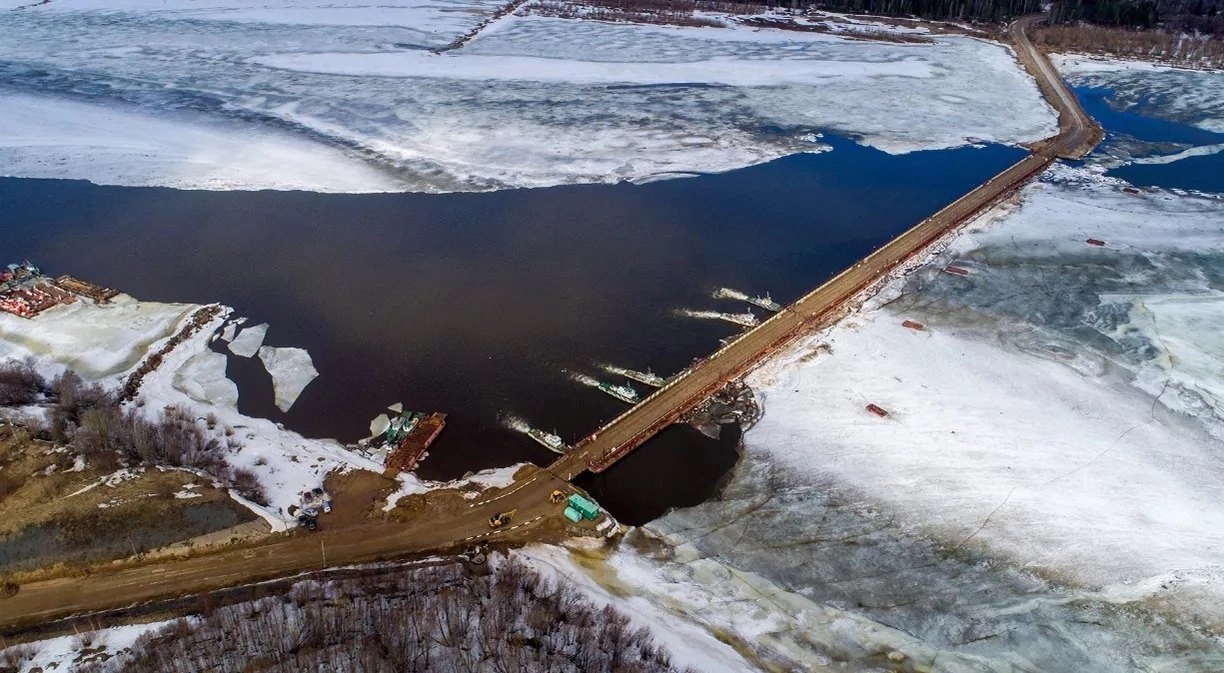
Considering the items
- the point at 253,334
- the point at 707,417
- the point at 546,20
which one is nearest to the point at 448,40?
the point at 546,20

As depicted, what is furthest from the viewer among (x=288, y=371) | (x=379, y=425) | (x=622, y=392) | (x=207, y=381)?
(x=288, y=371)

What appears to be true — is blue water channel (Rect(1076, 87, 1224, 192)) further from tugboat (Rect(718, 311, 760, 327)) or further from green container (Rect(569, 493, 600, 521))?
green container (Rect(569, 493, 600, 521))

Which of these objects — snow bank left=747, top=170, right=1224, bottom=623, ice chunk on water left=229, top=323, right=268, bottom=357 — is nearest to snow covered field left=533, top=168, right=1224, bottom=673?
snow bank left=747, top=170, right=1224, bottom=623

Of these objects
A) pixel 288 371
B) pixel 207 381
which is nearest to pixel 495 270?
pixel 288 371

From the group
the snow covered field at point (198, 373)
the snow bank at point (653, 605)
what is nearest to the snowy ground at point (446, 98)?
the snow covered field at point (198, 373)

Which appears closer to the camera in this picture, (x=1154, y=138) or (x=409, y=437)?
(x=409, y=437)

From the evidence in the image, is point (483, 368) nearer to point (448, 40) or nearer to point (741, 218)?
point (741, 218)

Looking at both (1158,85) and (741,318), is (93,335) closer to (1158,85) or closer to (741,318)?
(741,318)

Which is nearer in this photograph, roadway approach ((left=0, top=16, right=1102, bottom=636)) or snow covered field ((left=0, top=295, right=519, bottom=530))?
roadway approach ((left=0, top=16, right=1102, bottom=636))
